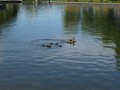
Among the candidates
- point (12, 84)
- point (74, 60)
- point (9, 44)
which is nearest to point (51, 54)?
point (74, 60)

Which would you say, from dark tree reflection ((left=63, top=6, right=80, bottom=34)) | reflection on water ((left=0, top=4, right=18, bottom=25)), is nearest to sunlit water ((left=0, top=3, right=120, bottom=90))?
dark tree reflection ((left=63, top=6, right=80, bottom=34))

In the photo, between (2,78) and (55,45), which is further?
(55,45)

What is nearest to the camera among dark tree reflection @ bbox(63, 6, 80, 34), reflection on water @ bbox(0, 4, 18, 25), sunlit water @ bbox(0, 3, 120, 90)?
sunlit water @ bbox(0, 3, 120, 90)

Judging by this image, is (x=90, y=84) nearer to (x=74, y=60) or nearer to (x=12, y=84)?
(x=12, y=84)

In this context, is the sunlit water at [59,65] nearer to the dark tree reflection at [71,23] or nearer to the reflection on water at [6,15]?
the dark tree reflection at [71,23]

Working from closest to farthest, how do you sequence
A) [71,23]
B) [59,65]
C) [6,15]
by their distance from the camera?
[59,65] → [71,23] → [6,15]

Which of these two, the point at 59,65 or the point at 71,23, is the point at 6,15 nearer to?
the point at 71,23

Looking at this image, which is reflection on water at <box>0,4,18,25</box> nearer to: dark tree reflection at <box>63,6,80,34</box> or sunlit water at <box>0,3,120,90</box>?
dark tree reflection at <box>63,6,80,34</box>

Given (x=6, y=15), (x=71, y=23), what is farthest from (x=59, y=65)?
(x=6, y=15)

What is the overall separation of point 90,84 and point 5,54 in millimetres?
14277

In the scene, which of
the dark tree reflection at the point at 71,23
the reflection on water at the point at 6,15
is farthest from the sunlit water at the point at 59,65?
the reflection on water at the point at 6,15

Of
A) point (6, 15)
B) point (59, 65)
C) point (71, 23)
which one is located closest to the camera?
point (59, 65)

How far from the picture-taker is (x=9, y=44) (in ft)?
152

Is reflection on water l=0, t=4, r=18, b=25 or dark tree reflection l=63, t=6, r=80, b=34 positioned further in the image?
reflection on water l=0, t=4, r=18, b=25
